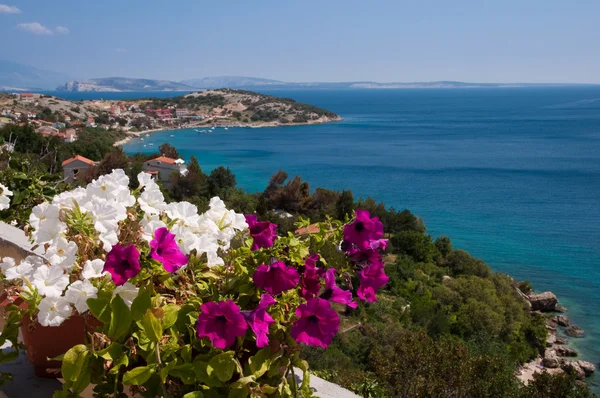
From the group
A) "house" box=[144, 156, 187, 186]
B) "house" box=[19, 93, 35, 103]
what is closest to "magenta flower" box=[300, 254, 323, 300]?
"house" box=[144, 156, 187, 186]

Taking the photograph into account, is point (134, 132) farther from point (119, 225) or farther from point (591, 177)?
point (119, 225)

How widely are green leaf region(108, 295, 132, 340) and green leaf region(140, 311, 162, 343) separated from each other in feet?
0.12

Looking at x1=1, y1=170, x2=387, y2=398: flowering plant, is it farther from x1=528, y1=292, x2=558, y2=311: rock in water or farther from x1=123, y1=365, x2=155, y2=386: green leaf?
x1=528, y1=292, x2=558, y2=311: rock in water

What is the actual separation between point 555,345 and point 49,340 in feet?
55.9

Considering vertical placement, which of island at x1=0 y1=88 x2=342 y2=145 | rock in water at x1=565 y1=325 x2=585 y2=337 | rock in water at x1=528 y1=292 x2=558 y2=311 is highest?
island at x1=0 y1=88 x2=342 y2=145

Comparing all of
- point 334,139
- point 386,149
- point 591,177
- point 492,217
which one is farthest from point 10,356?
point 334,139

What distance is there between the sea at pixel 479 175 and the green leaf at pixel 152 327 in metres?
16.8

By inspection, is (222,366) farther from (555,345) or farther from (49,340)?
(555,345)

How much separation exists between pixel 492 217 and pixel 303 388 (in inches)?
1223

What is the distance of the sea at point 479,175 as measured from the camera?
22.7 metres

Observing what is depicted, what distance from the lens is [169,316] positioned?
0.93 meters

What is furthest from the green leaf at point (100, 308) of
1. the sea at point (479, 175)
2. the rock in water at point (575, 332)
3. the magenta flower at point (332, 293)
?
the rock in water at point (575, 332)

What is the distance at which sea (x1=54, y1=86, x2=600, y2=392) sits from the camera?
74.4 feet

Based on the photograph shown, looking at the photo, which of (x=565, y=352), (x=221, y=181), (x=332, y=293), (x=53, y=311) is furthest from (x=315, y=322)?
(x=221, y=181)
